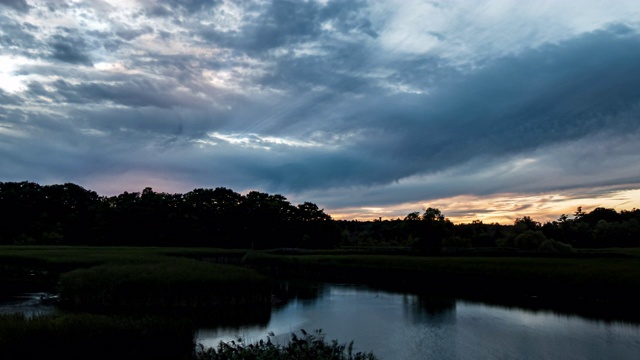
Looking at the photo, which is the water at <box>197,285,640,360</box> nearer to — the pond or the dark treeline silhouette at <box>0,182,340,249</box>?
the pond

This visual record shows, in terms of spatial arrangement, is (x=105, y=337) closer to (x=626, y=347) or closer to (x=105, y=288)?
(x=105, y=288)

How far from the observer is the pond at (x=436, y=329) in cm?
2491

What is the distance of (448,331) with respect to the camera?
29.9 metres

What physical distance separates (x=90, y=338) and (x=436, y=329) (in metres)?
20.8

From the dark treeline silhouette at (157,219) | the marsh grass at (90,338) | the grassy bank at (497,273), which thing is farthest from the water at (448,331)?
the dark treeline silhouette at (157,219)

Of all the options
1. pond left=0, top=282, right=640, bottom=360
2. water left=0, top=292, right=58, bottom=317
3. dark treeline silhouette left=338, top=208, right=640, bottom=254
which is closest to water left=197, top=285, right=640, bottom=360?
pond left=0, top=282, right=640, bottom=360

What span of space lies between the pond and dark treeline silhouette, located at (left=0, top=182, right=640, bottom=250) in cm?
5139

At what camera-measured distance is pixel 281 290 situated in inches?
2048

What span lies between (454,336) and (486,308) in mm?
13173

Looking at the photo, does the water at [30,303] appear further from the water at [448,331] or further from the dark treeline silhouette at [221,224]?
the dark treeline silhouette at [221,224]

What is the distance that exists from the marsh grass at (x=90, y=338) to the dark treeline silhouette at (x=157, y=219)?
98379 millimetres

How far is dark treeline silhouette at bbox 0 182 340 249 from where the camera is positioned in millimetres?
113062

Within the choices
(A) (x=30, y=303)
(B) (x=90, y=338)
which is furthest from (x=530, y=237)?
(B) (x=90, y=338)

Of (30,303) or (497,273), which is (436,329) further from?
(30,303)
